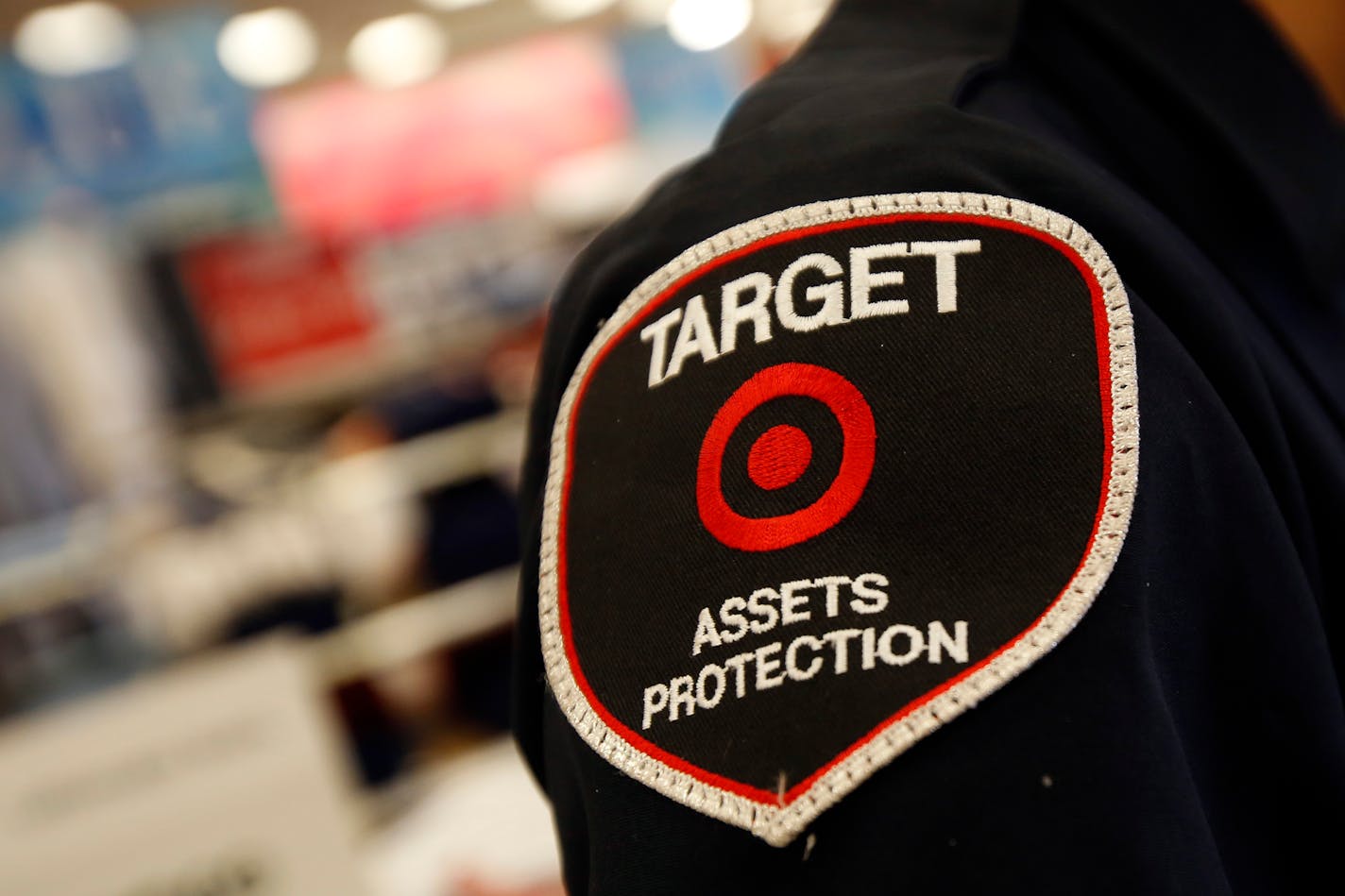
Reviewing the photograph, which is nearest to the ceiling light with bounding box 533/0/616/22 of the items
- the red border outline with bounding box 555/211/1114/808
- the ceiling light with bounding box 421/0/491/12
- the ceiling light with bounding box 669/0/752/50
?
the ceiling light with bounding box 421/0/491/12

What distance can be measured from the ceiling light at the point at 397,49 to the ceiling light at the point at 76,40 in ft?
4.68

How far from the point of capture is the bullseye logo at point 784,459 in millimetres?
349

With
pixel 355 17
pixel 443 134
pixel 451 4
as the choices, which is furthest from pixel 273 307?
pixel 451 4

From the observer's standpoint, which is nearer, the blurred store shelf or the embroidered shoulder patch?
the embroidered shoulder patch

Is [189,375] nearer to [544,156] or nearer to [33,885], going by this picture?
[33,885]

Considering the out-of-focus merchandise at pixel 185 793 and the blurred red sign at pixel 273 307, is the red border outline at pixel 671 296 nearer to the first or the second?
the out-of-focus merchandise at pixel 185 793

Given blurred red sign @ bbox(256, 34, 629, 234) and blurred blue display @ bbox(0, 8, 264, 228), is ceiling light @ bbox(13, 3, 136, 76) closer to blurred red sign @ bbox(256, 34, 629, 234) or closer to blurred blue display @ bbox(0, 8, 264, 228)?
blurred blue display @ bbox(0, 8, 264, 228)

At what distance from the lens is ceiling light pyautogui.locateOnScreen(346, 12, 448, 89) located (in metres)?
5.41

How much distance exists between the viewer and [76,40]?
10.9 ft

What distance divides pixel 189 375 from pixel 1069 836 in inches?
107

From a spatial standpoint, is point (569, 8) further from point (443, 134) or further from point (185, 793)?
point (185, 793)

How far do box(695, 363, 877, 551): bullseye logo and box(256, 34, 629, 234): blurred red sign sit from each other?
4438 millimetres

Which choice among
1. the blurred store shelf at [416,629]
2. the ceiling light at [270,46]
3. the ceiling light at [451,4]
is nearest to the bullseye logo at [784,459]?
the blurred store shelf at [416,629]

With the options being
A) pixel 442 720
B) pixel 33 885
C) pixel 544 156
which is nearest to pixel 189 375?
pixel 442 720
